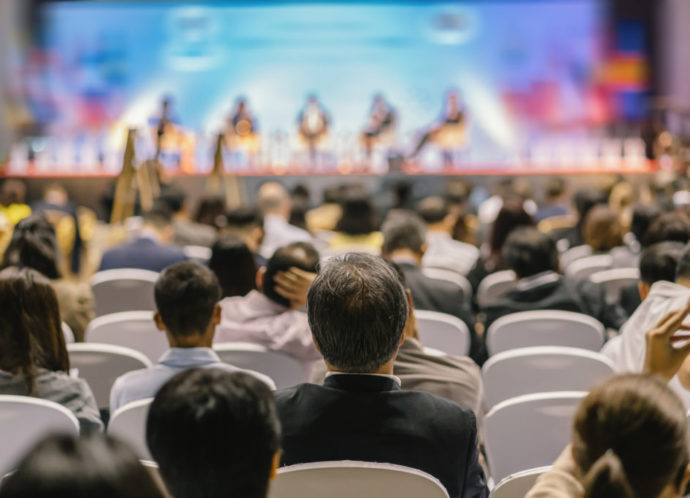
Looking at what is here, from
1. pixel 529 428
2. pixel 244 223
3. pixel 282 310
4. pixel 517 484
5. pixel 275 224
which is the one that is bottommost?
pixel 529 428

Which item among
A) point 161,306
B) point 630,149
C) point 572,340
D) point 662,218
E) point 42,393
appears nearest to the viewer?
point 42,393

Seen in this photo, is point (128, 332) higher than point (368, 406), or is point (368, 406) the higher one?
point (368, 406)

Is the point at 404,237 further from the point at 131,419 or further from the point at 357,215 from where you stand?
the point at 131,419

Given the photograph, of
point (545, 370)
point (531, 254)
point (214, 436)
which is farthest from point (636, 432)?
A: point (531, 254)

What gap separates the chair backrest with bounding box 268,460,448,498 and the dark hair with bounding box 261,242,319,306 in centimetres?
166

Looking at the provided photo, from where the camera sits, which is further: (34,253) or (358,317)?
(34,253)

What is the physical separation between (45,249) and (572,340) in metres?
2.30

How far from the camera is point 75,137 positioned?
14891mm

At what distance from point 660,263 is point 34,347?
7.51ft

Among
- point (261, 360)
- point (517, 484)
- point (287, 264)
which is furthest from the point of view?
point (287, 264)

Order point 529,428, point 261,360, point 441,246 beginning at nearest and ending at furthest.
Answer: point 529,428 → point 261,360 → point 441,246

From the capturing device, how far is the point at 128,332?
12.4 feet

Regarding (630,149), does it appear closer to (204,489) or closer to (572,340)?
(572,340)

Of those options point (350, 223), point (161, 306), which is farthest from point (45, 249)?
point (350, 223)
